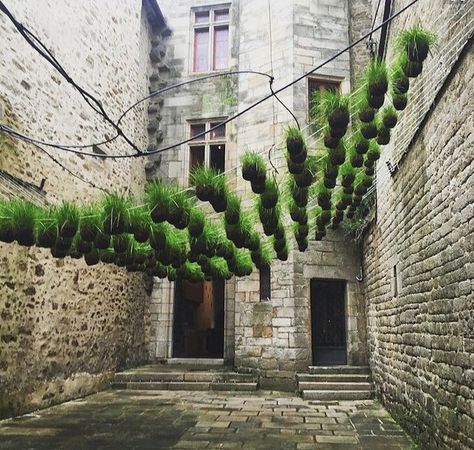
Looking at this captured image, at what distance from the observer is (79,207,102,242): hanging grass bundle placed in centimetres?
350

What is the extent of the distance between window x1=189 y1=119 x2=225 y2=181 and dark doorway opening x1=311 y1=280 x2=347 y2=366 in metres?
3.23

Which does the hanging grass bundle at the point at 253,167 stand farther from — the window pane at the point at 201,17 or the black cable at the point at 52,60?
the window pane at the point at 201,17

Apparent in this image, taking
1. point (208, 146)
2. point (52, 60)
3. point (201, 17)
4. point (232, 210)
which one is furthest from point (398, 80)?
point (201, 17)

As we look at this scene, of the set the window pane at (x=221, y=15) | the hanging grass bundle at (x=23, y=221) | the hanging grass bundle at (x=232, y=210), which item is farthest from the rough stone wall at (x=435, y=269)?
the window pane at (x=221, y=15)

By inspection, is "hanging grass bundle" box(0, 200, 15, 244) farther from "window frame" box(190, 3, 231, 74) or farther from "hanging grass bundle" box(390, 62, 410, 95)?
"window frame" box(190, 3, 231, 74)

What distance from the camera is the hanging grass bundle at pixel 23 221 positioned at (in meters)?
3.40

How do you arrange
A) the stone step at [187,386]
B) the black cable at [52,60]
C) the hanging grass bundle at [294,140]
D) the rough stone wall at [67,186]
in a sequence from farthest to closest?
the stone step at [187,386], the rough stone wall at [67,186], the hanging grass bundle at [294,140], the black cable at [52,60]

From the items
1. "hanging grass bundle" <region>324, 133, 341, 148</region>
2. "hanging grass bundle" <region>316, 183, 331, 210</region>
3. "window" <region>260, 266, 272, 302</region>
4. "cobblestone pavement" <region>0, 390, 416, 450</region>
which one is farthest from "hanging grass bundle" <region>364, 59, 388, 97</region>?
"window" <region>260, 266, 272, 302</region>

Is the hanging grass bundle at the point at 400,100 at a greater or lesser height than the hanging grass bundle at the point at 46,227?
greater

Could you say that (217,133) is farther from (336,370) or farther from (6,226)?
(6,226)

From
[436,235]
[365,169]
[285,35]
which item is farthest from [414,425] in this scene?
[285,35]

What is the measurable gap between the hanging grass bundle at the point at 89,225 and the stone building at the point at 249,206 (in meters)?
1.43

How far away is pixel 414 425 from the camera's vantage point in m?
4.33

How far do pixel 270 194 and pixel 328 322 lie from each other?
513 cm
